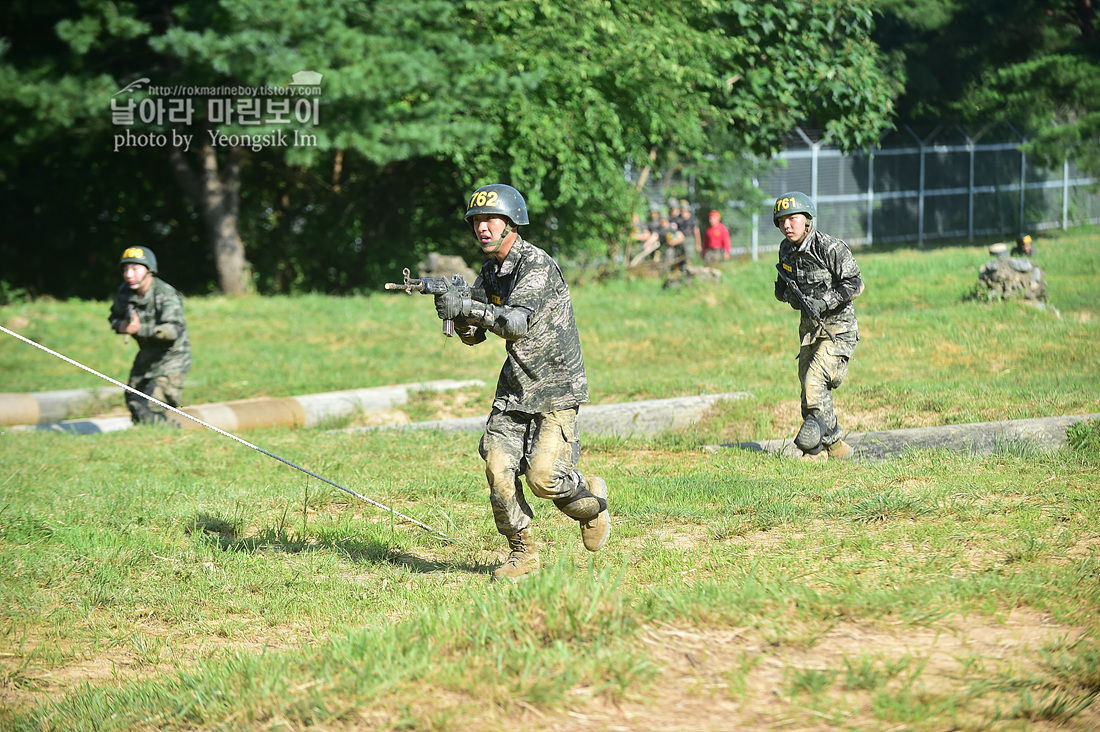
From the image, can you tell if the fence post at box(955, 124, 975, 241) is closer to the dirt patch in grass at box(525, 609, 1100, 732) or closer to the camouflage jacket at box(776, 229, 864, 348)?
the camouflage jacket at box(776, 229, 864, 348)

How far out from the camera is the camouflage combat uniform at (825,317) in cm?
823

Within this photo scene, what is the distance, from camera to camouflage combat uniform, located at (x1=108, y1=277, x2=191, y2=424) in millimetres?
10414

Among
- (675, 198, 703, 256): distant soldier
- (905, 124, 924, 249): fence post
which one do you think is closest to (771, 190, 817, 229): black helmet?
(675, 198, 703, 256): distant soldier

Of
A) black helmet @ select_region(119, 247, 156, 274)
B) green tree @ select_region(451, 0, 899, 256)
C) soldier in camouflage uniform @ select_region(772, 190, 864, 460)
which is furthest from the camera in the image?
green tree @ select_region(451, 0, 899, 256)

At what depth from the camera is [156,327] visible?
1035cm

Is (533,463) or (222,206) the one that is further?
(222,206)

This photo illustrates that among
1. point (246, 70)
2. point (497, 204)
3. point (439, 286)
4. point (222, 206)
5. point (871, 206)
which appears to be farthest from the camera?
point (871, 206)

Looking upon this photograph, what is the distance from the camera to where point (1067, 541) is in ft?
17.2

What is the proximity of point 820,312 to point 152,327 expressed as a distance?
20.1 ft

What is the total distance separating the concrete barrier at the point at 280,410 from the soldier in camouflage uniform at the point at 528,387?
5.62 metres

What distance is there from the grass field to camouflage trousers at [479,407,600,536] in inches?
14.0

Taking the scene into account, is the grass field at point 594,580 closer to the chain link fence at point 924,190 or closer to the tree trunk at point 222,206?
the tree trunk at point 222,206

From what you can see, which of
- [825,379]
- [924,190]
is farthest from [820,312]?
[924,190]

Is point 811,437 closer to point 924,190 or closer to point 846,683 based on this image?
point 846,683
